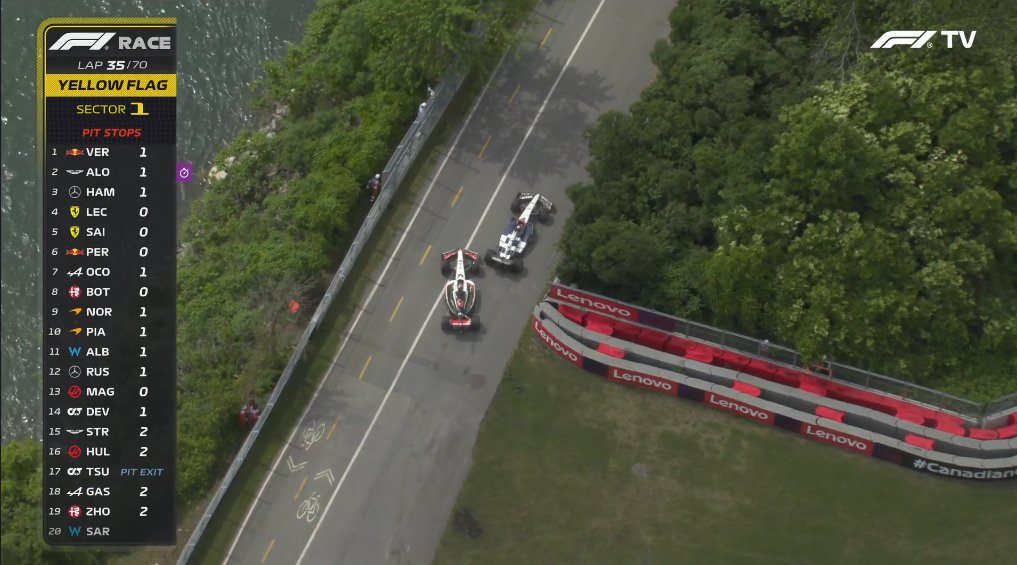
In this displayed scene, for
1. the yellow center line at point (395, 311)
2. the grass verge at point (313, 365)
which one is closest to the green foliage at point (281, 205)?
the grass verge at point (313, 365)

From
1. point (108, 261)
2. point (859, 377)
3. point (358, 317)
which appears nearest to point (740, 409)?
point (859, 377)

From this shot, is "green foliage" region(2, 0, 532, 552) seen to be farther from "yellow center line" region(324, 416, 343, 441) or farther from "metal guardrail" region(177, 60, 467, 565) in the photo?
"yellow center line" region(324, 416, 343, 441)

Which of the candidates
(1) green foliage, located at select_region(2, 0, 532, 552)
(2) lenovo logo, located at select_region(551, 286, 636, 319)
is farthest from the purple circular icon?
(2) lenovo logo, located at select_region(551, 286, 636, 319)

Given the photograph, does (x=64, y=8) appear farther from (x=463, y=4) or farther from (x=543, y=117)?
(x=543, y=117)

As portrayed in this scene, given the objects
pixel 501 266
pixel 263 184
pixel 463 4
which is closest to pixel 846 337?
pixel 501 266

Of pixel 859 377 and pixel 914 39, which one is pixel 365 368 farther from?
pixel 914 39
